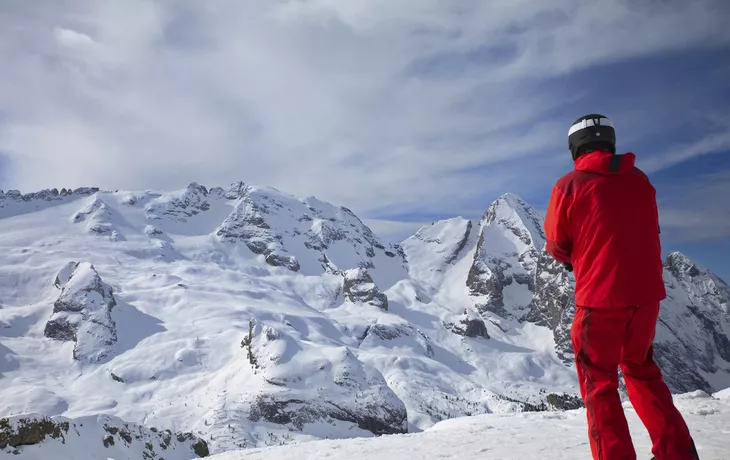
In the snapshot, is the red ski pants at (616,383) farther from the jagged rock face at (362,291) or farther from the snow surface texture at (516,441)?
the jagged rock face at (362,291)

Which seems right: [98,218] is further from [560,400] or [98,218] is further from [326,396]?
[560,400]

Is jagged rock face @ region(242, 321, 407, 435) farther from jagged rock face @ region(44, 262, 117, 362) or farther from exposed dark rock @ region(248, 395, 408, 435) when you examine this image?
jagged rock face @ region(44, 262, 117, 362)

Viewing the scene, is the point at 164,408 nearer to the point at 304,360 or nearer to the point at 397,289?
the point at 304,360

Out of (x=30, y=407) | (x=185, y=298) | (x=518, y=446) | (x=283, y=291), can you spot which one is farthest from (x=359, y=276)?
(x=518, y=446)

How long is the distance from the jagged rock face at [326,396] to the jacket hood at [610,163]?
57.4 meters

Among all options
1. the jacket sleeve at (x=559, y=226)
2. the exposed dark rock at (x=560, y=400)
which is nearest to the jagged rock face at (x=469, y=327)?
the exposed dark rock at (x=560, y=400)

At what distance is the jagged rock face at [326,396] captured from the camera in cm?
5878

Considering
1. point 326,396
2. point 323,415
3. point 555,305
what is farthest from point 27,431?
point 555,305

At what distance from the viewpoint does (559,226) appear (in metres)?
3.59

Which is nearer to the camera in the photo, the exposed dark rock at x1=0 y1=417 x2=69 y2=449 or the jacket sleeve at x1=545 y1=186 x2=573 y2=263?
the jacket sleeve at x1=545 y1=186 x2=573 y2=263

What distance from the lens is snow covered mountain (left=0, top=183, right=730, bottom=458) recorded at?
63.7 metres

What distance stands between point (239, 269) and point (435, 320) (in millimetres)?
70503

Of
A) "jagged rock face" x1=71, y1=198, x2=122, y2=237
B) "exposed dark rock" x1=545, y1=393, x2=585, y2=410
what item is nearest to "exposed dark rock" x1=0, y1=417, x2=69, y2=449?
"exposed dark rock" x1=545, y1=393, x2=585, y2=410

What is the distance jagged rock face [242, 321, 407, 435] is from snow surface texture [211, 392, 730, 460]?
52628mm
